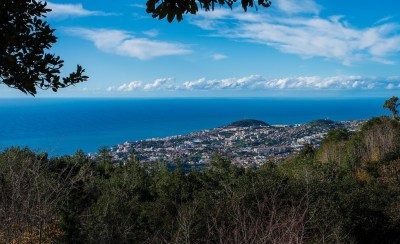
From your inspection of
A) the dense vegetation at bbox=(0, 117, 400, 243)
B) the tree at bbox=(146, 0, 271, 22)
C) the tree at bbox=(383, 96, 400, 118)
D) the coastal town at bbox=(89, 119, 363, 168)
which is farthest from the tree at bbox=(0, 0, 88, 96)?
the tree at bbox=(383, 96, 400, 118)

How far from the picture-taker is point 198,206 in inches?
607

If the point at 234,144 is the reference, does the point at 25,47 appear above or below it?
above

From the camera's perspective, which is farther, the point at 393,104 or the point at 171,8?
the point at 393,104

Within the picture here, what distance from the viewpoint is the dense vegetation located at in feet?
36.0

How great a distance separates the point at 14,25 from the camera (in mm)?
3590

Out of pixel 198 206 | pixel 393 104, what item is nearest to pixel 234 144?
pixel 393 104

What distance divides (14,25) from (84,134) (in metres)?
97.2

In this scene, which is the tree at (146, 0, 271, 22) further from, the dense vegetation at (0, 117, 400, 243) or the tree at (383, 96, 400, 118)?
the tree at (383, 96, 400, 118)

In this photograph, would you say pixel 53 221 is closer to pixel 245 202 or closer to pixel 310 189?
pixel 245 202

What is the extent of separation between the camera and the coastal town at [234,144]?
55866 millimetres

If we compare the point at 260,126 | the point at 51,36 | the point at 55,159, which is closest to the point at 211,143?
the point at 260,126

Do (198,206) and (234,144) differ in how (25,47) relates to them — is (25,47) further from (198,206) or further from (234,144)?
(234,144)

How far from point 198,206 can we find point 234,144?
5790 centimetres

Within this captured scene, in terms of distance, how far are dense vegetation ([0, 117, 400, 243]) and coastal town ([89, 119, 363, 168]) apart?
981 inches
